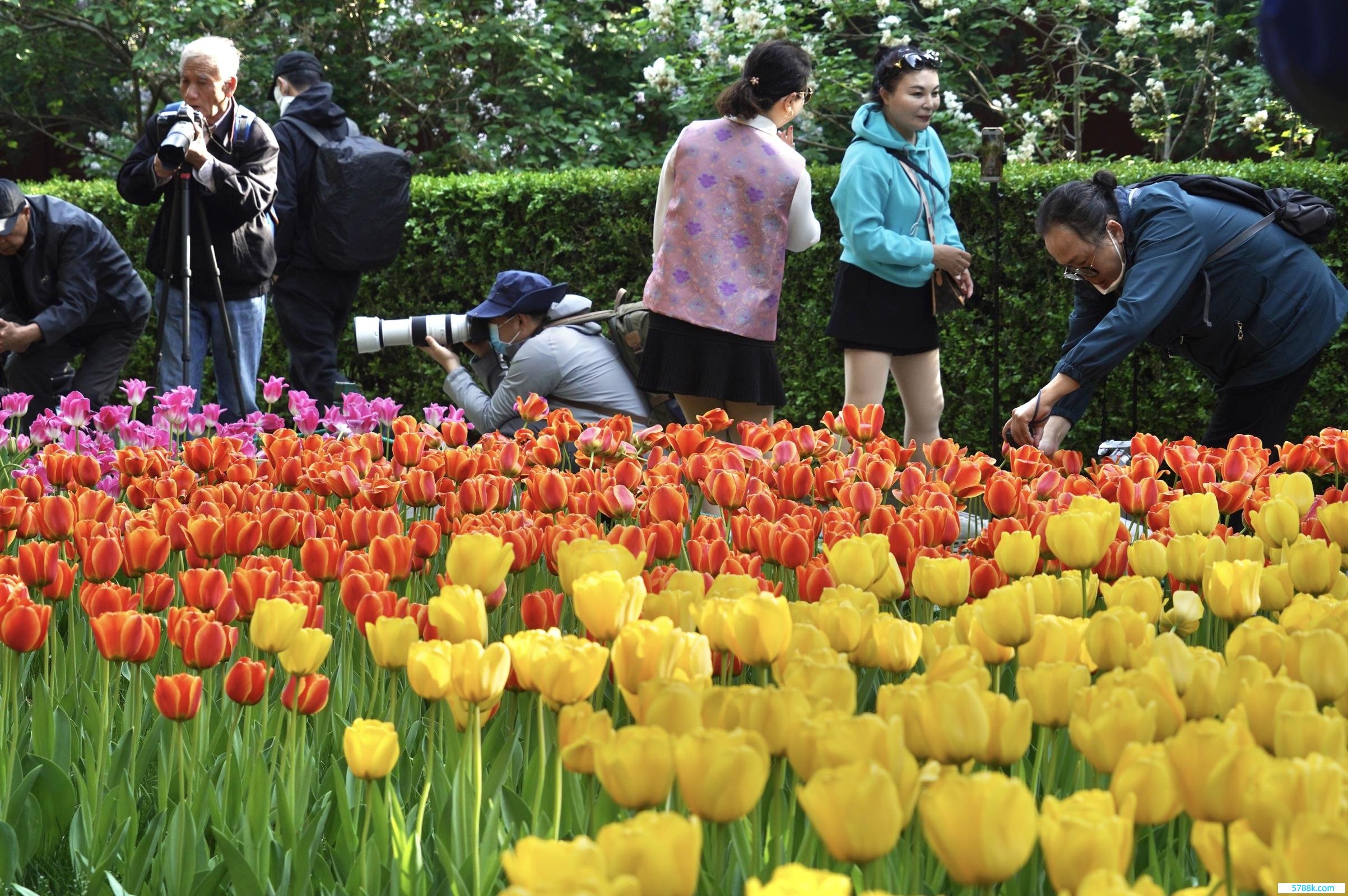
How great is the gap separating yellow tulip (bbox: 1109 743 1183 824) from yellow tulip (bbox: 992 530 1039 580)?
2.76ft

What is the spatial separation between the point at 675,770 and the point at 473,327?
4.80 m

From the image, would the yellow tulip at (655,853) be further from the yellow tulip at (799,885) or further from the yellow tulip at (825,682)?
the yellow tulip at (825,682)

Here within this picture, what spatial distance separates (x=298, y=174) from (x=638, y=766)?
6.03m

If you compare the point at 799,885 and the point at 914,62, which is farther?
the point at 914,62

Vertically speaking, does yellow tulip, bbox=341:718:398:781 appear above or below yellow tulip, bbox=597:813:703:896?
below

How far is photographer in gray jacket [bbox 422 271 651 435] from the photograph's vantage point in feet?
17.3

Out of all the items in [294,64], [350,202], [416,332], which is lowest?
[416,332]

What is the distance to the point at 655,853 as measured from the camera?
0.80 meters

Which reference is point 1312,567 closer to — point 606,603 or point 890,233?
point 606,603

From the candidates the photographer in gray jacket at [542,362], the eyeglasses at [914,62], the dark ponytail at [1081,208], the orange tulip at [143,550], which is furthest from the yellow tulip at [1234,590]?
the eyeglasses at [914,62]

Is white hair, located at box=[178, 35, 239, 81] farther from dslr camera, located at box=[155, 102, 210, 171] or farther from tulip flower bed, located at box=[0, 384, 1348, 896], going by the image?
tulip flower bed, located at box=[0, 384, 1348, 896]

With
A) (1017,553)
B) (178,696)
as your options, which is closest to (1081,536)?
(1017,553)

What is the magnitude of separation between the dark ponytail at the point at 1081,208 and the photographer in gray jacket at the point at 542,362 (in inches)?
73.3

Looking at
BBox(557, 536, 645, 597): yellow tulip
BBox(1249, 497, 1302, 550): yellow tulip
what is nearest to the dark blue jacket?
BBox(1249, 497, 1302, 550): yellow tulip
